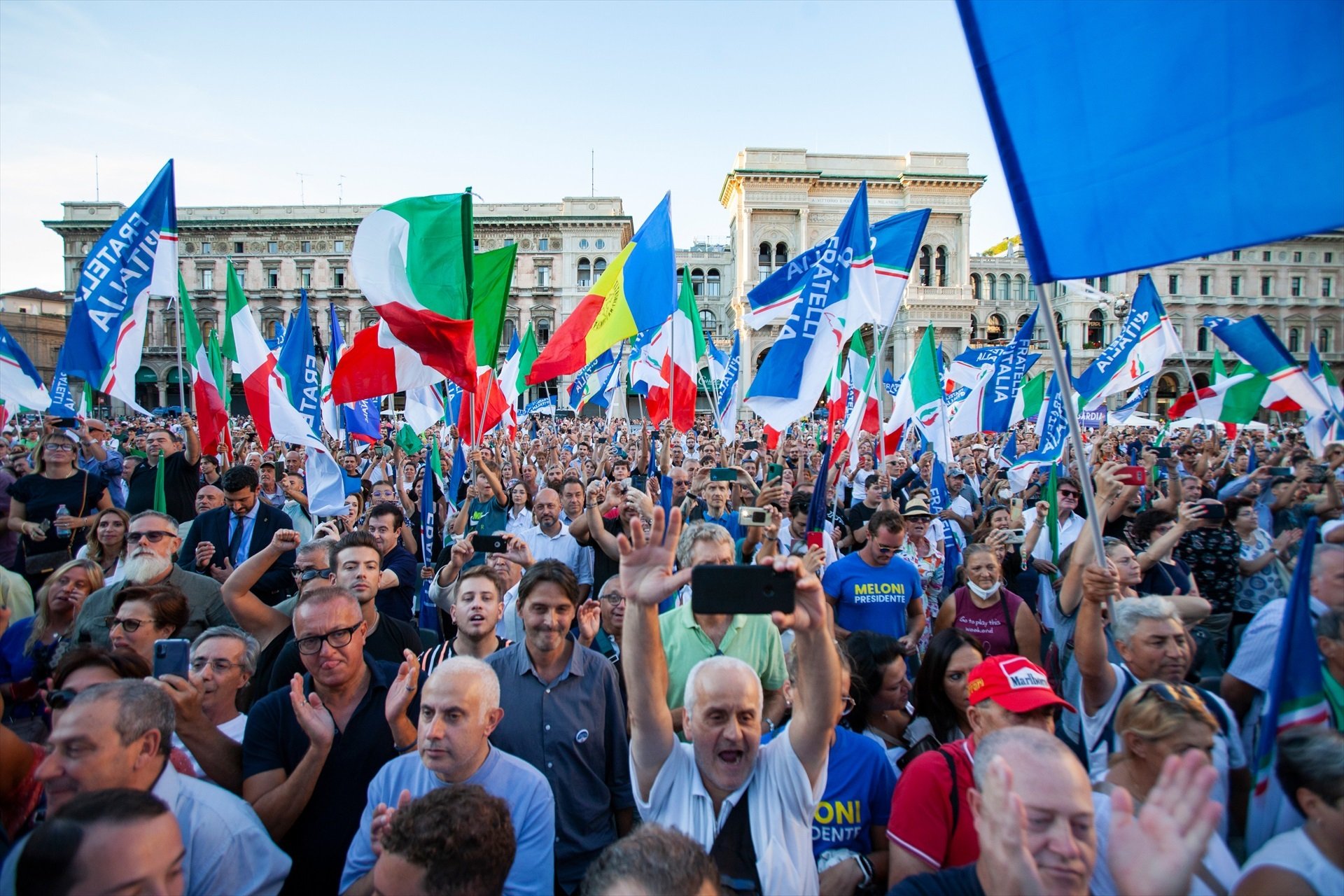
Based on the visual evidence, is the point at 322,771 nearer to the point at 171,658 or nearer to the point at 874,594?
the point at 171,658

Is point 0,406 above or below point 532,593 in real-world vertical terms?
above

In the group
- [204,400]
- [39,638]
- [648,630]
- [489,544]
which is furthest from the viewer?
[204,400]

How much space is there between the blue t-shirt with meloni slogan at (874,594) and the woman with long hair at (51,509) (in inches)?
213

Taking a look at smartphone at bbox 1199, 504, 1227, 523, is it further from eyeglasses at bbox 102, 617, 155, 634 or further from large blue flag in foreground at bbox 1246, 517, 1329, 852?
eyeglasses at bbox 102, 617, 155, 634

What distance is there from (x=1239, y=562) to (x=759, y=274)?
4111 centimetres

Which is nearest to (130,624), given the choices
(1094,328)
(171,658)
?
(171,658)

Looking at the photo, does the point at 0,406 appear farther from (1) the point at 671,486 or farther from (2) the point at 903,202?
(2) the point at 903,202

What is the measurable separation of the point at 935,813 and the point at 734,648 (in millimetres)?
1206

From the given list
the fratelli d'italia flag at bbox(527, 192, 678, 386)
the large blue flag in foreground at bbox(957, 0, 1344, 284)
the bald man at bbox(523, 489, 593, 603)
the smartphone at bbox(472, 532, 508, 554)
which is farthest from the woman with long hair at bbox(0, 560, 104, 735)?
the large blue flag in foreground at bbox(957, 0, 1344, 284)

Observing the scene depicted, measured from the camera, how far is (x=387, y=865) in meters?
1.70

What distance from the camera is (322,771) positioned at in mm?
2510

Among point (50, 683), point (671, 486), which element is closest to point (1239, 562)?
point (671, 486)

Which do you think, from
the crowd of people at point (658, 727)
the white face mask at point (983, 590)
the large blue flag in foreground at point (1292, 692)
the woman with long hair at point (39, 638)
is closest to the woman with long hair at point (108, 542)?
the crowd of people at point (658, 727)

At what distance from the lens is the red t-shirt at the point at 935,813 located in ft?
6.91
